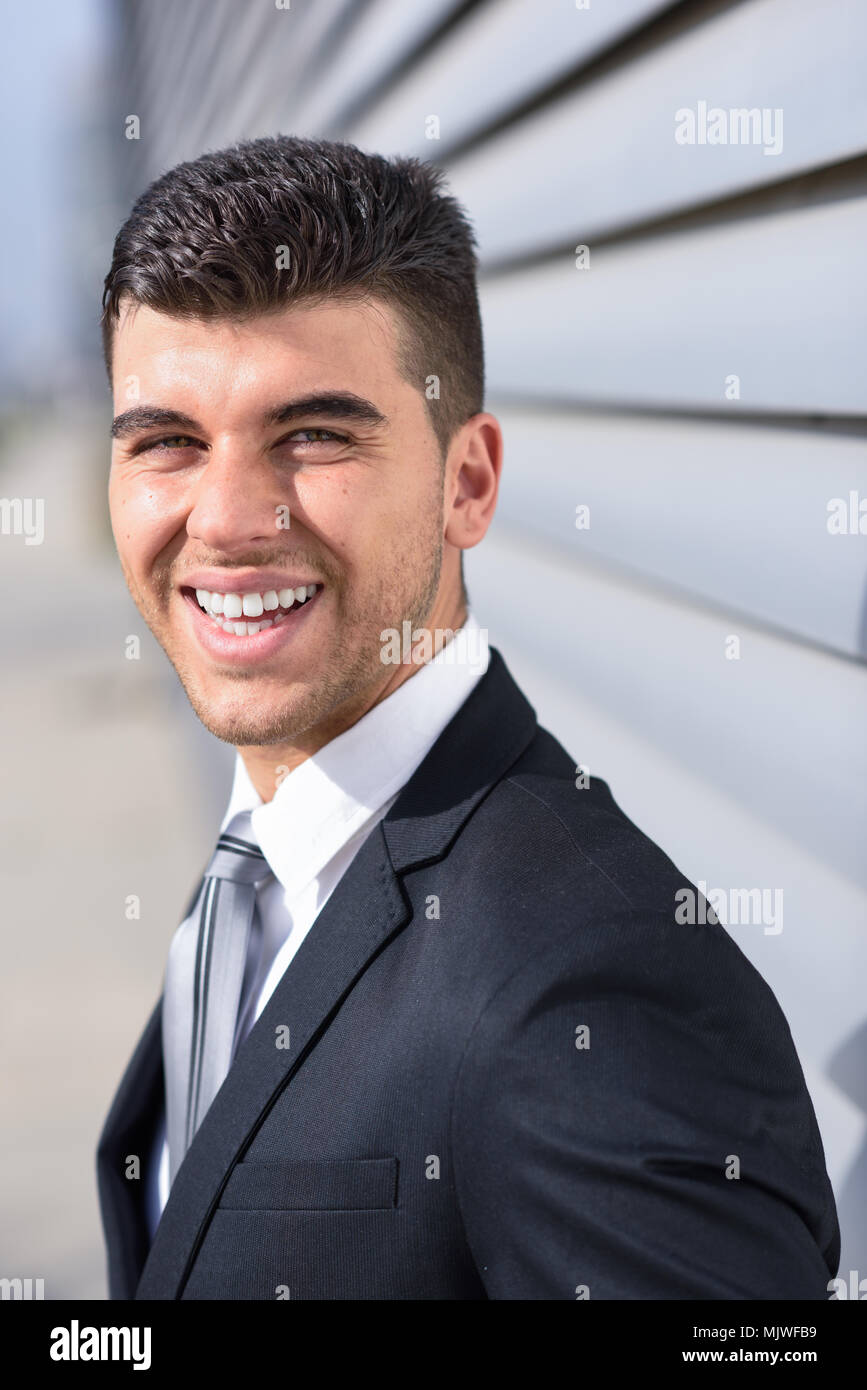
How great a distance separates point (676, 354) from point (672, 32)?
1.48 ft

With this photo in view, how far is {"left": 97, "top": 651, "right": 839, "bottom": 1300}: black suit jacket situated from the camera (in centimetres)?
95

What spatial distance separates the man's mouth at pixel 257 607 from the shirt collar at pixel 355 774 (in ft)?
0.53

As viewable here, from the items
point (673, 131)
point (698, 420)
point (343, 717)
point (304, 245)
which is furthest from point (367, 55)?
point (343, 717)

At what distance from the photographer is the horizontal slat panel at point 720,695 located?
58.9 inches

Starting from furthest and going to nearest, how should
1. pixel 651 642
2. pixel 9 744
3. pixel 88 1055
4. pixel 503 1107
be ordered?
pixel 9 744, pixel 88 1055, pixel 651 642, pixel 503 1107

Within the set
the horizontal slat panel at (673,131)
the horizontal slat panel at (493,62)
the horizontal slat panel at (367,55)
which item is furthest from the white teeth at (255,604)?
the horizontal slat panel at (367,55)

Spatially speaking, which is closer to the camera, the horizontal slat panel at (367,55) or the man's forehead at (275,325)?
the man's forehead at (275,325)

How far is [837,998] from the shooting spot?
1.54 meters

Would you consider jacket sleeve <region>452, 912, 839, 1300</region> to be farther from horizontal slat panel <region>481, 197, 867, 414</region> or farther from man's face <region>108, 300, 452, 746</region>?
horizontal slat panel <region>481, 197, 867, 414</region>

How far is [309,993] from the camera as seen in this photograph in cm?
122

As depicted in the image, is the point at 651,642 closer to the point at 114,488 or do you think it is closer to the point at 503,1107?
the point at 114,488

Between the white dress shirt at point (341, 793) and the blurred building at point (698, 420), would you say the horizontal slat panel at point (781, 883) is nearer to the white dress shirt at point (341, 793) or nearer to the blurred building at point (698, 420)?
the blurred building at point (698, 420)

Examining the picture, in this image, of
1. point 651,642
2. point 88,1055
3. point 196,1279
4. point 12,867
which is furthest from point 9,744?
point 196,1279

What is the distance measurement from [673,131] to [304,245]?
29.7 inches
